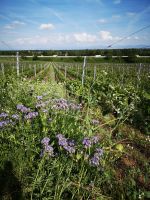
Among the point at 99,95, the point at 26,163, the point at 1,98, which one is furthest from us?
the point at 99,95

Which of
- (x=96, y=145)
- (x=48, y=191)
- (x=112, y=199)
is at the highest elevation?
(x=96, y=145)

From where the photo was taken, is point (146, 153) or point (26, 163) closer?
point (26, 163)

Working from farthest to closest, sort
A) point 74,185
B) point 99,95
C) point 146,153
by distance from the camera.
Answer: point 99,95 < point 146,153 < point 74,185

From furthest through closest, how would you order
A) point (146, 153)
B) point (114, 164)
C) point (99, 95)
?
point (99, 95) → point (146, 153) → point (114, 164)

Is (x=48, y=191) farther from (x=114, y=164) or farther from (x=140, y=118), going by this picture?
(x=140, y=118)

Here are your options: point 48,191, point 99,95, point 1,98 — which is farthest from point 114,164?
point 99,95

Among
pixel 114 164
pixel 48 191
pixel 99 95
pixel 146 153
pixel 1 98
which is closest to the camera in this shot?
pixel 48 191

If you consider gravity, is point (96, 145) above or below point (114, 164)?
above

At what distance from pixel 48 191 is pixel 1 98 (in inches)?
114

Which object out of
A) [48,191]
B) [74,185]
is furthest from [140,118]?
[48,191]

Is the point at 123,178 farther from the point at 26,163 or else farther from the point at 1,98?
the point at 1,98

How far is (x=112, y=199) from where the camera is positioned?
2.20 m

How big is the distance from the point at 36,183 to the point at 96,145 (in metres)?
0.84

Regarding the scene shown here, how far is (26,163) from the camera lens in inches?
95.8
